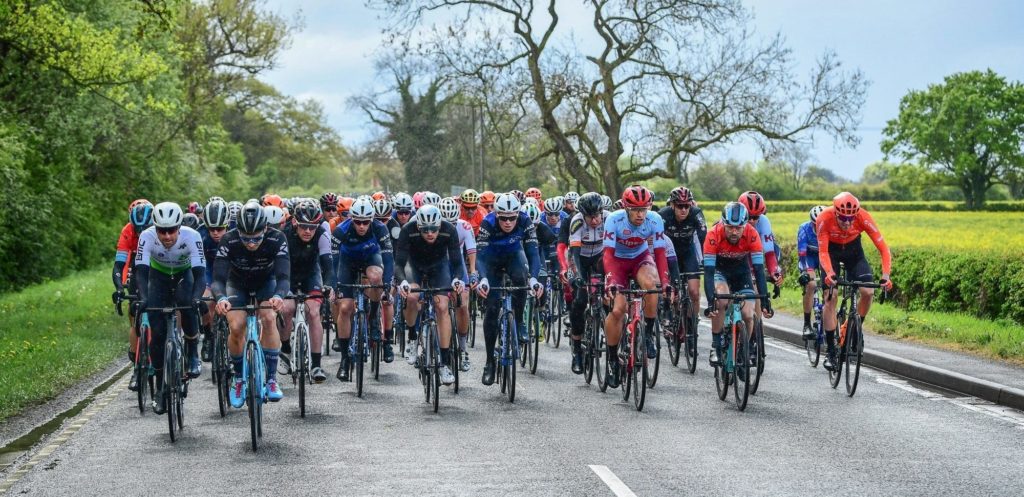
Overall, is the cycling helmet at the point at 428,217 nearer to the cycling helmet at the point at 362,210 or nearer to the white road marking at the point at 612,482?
the cycling helmet at the point at 362,210

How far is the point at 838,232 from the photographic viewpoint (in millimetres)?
13062

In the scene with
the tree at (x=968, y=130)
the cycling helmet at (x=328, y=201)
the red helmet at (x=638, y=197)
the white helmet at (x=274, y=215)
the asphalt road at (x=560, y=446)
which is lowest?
the asphalt road at (x=560, y=446)

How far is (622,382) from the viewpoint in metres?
11.7

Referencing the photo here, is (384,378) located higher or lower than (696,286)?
lower

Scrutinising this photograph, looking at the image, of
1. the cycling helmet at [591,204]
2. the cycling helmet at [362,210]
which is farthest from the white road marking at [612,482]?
the cycling helmet at [362,210]

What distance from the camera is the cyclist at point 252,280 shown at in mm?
9969

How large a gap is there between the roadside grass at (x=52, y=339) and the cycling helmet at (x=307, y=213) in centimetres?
306

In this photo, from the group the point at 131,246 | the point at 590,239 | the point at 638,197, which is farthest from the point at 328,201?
the point at 638,197

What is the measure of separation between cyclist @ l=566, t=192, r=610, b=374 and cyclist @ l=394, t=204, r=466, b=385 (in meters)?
1.19

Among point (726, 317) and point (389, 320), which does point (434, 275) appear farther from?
point (726, 317)

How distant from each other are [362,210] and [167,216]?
291 cm

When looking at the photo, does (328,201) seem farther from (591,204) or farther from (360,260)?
(591,204)

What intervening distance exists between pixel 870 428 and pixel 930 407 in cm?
153

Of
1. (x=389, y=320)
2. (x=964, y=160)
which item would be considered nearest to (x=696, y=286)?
(x=389, y=320)
